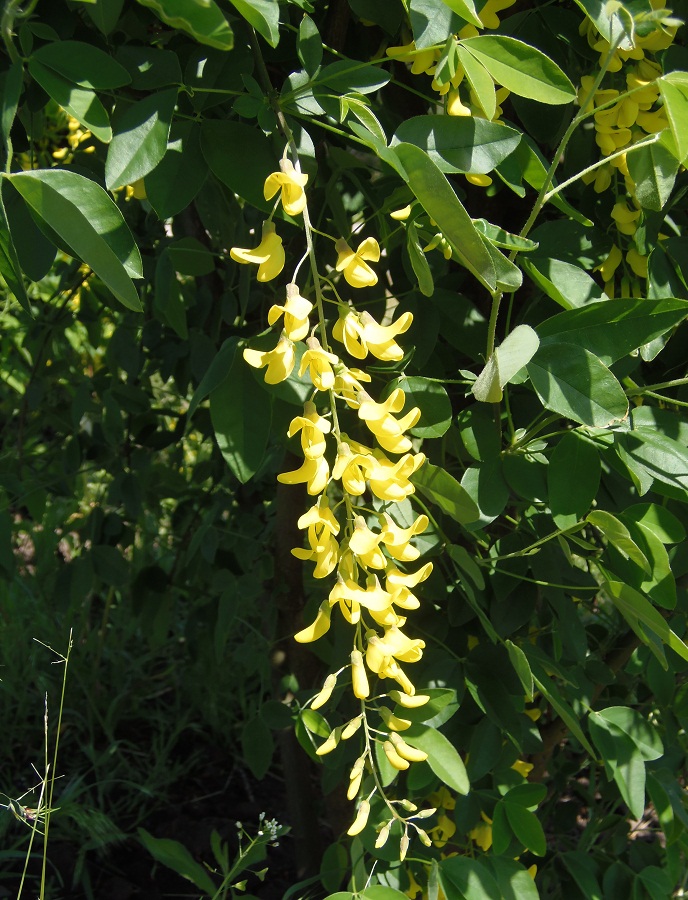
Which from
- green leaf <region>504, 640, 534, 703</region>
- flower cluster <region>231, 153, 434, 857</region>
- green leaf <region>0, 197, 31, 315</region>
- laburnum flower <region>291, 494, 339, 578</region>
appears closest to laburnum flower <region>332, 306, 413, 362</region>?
flower cluster <region>231, 153, 434, 857</region>

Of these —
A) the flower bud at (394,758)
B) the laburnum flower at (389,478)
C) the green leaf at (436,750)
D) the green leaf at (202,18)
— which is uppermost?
the green leaf at (202,18)

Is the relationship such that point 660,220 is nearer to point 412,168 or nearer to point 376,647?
point 412,168

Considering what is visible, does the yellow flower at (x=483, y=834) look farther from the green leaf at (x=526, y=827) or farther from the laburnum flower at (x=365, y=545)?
the laburnum flower at (x=365, y=545)

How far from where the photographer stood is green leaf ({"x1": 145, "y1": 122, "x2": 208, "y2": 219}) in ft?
2.25

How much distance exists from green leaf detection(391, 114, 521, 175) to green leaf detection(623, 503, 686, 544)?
321 millimetres

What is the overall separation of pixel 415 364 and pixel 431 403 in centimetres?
12

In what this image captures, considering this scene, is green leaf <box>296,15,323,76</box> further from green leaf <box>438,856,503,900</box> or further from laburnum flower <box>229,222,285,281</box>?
green leaf <box>438,856,503,900</box>

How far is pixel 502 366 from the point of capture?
58 centimetres

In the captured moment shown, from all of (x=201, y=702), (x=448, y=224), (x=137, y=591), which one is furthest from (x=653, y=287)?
(x=201, y=702)

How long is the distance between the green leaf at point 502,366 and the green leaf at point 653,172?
154mm

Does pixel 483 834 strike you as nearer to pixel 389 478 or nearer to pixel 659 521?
pixel 659 521

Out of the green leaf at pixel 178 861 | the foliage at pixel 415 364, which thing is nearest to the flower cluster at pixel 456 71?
the foliage at pixel 415 364

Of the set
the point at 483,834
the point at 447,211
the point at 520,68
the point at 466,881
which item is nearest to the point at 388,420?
the point at 447,211

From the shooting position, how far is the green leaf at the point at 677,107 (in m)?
0.57
